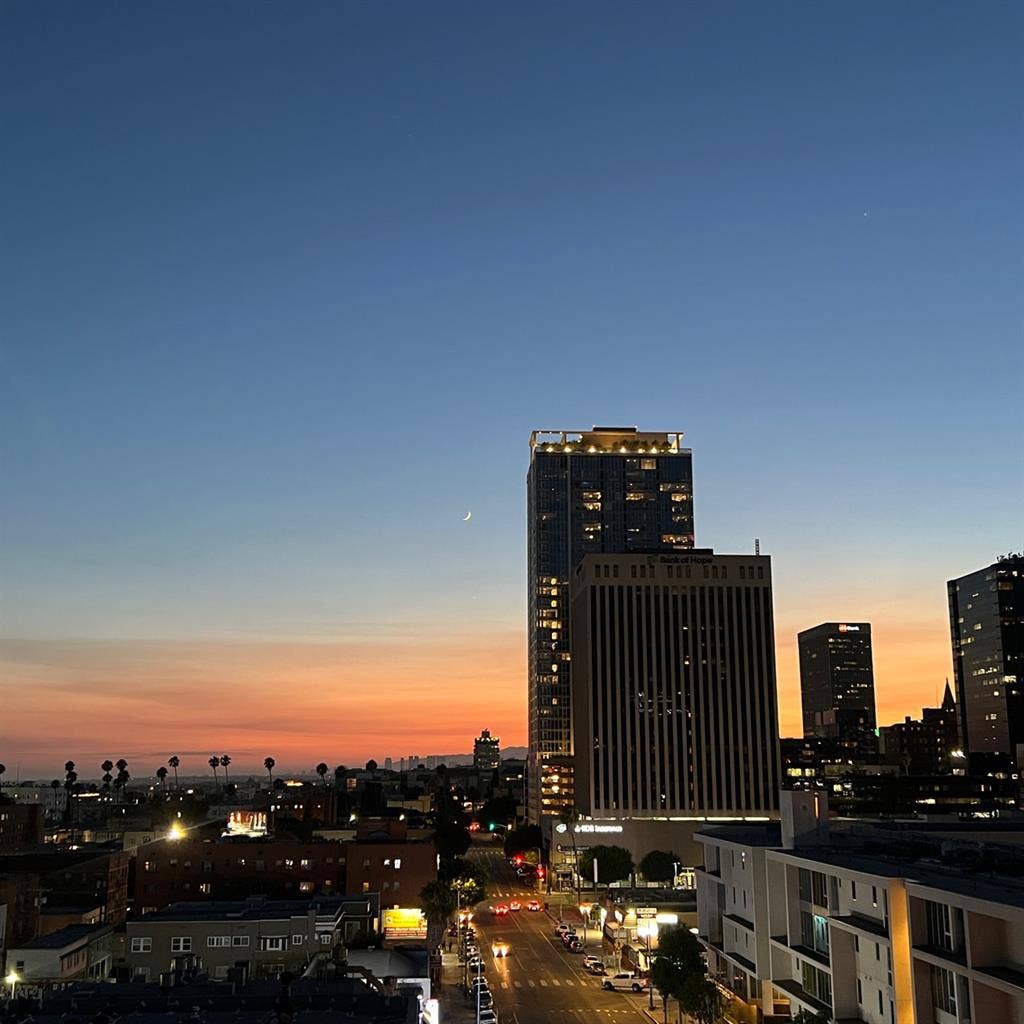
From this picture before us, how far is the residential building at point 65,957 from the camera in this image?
93.7 meters

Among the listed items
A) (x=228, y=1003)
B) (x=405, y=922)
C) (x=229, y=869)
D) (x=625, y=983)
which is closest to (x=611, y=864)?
(x=405, y=922)

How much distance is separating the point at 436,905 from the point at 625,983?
32315mm

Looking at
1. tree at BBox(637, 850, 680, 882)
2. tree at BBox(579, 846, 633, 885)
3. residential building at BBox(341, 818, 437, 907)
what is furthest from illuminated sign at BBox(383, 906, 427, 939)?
tree at BBox(637, 850, 680, 882)

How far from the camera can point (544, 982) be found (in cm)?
10562

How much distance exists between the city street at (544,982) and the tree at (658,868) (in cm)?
2731

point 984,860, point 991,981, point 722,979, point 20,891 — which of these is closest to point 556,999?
point 722,979

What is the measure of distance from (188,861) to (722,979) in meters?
77.9

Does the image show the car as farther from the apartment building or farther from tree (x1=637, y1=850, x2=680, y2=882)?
tree (x1=637, y1=850, x2=680, y2=882)

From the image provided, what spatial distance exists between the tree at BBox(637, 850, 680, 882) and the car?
242ft

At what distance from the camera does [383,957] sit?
8912 cm

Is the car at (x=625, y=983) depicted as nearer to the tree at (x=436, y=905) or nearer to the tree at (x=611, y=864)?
the tree at (x=436, y=905)

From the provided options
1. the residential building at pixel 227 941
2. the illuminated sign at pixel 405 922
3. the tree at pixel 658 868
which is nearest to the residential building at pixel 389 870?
the illuminated sign at pixel 405 922

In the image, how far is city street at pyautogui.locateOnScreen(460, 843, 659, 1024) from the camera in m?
90.7

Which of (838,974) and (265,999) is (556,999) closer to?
(838,974)
